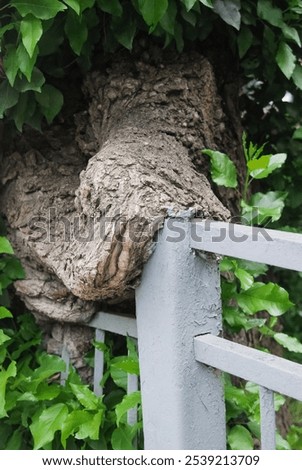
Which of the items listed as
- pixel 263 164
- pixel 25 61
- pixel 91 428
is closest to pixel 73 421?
pixel 91 428

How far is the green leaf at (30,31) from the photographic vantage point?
158 centimetres

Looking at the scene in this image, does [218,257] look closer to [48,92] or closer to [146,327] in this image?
[146,327]

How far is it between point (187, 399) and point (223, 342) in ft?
0.61

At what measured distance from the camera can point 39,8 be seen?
1615 millimetres

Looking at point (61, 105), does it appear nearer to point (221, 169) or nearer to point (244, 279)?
point (221, 169)

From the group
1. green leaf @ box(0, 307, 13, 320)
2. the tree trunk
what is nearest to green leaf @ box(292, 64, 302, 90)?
the tree trunk

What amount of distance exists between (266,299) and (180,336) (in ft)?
0.96

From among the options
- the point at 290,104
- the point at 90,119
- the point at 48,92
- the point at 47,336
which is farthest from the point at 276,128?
the point at 47,336

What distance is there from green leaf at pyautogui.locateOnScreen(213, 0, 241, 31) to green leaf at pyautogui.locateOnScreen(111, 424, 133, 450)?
4.08ft

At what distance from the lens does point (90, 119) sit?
6.95 ft

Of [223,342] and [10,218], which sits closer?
[223,342]

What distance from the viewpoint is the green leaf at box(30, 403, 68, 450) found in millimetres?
1793

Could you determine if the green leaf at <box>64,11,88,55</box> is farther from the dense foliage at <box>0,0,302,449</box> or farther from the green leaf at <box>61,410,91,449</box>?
the green leaf at <box>61,410,91,449</box>
